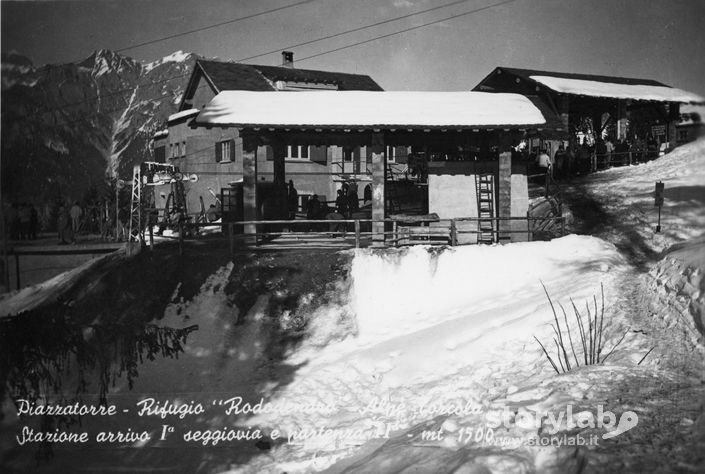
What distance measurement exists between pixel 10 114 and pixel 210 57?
2749 millimetres

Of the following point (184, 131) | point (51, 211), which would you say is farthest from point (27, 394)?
point (184, 131)

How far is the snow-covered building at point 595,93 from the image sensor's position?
7.40 metres

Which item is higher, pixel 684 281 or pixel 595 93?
pixel 595 93

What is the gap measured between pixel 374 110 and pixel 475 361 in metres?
6.92

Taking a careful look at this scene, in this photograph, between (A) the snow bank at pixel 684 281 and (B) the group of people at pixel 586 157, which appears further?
(B) the group of people at pixel 586 157

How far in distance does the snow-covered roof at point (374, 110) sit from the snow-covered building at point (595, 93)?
1.69ft

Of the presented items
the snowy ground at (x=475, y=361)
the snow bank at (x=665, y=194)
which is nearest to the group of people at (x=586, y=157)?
the snow bank at (x=665, y=194)

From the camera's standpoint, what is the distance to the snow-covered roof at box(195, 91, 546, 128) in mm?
11281

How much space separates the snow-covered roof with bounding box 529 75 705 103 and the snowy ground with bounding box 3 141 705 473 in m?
0.81

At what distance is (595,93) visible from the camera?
9.20m

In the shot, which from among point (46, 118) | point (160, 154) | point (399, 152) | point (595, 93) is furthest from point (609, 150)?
point (160, 154)

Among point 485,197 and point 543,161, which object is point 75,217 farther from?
point 543,161

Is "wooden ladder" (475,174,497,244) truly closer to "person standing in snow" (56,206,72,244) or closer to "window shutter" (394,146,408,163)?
"person standing in snow" (56,206,72,244)

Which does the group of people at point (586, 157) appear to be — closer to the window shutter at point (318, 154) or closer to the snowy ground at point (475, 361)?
the snowy ground at point (475, 361)
